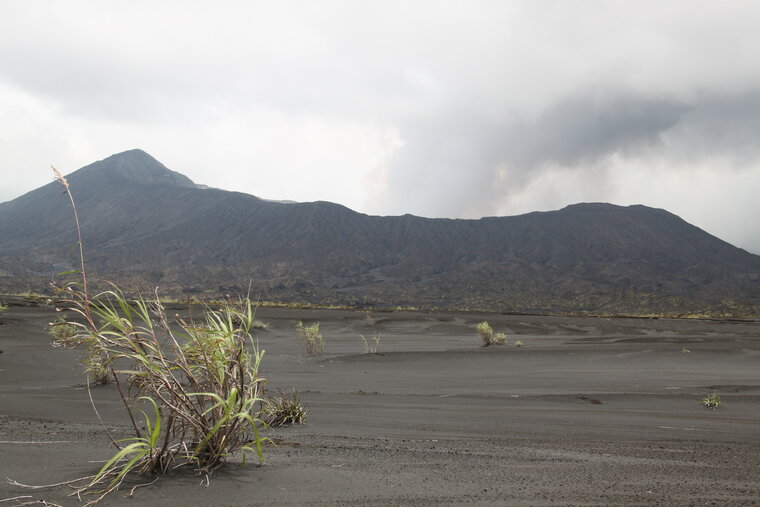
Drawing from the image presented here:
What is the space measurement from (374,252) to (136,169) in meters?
84.9

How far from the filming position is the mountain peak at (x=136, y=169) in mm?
145500

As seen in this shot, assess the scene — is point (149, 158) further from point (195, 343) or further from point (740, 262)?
point (195, 343)

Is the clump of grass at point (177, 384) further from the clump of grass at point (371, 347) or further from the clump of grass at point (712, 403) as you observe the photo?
the clump of grass at point (371, 347)

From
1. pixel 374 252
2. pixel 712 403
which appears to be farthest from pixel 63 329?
pixel 374 252

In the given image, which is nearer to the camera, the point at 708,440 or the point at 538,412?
the point at 708,440

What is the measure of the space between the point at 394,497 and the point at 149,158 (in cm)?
17688

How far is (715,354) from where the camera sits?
16.4 metres

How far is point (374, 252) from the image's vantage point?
103688 mm

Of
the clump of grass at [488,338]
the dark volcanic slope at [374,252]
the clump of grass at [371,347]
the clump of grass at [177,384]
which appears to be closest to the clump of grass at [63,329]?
the clump of grass at [177,384]

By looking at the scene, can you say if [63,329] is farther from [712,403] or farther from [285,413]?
[712,403]

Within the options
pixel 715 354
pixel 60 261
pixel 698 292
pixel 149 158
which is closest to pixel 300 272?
pixel 60 261

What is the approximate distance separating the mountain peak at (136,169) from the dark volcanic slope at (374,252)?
8.87ft

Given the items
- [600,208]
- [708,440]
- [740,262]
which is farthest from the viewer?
[600,208]

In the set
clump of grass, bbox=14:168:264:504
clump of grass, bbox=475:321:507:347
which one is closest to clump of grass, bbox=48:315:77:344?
clump of grass, bbox=14:168:264:504
